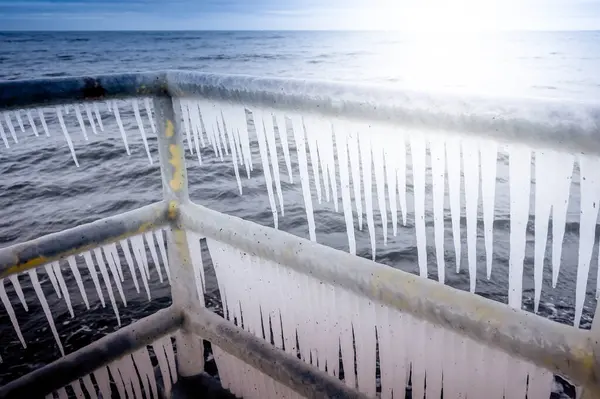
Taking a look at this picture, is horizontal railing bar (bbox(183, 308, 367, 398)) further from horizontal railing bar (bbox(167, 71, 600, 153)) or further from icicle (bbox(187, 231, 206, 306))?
horizontal railing bar (bbox(167, 71, 600, 153))

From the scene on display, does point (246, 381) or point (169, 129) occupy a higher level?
point (169, 129)

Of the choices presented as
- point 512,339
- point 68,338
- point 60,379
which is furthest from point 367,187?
point 68,338

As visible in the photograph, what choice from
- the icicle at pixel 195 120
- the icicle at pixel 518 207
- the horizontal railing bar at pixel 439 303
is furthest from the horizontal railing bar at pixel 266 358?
the icicle at pixel 195 120

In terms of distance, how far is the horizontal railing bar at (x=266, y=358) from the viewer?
1.72 m

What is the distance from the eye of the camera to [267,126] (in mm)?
1504

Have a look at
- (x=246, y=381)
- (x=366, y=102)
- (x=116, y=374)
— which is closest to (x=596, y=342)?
(x=366, y=102)

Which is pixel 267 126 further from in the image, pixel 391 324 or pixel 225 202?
pixel 225 202

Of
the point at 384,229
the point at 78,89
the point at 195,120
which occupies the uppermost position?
the point at 78,89

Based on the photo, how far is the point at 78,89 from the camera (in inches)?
66.2

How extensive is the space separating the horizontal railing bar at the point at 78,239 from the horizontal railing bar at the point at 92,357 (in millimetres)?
486

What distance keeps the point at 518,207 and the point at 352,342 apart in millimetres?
897

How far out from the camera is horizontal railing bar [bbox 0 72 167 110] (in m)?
1.54

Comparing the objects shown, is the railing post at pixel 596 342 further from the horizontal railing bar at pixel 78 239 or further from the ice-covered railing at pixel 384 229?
the horizontal railing bar at pixel 78 239

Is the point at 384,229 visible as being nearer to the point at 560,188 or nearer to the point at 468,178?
the point at 468,178
